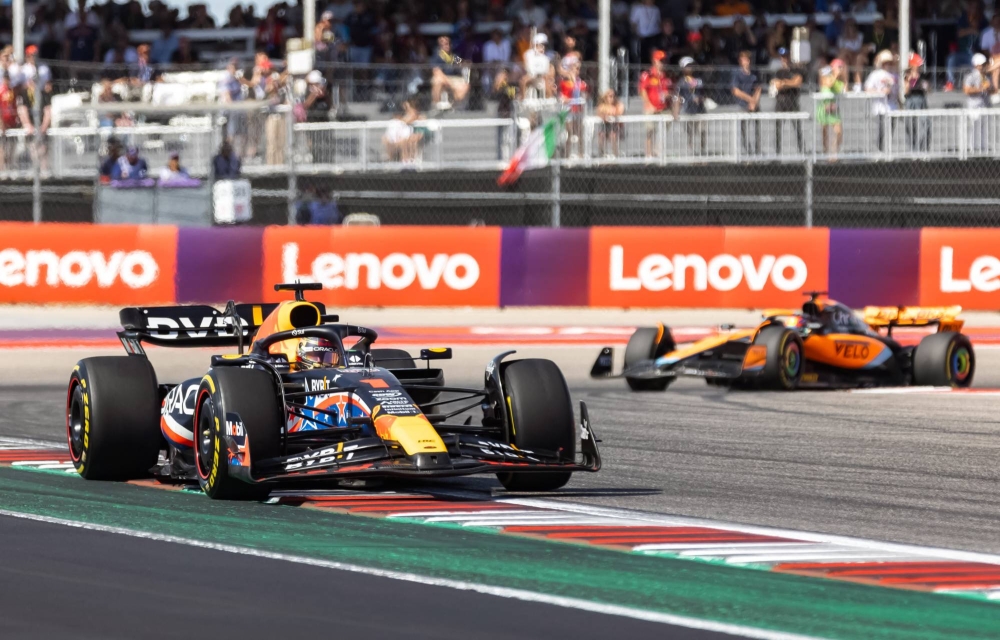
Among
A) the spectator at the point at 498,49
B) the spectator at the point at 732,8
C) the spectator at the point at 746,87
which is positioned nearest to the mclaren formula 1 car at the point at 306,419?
the spectator at the point at 746,87

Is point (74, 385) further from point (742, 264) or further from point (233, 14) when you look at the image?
point (233, 14)

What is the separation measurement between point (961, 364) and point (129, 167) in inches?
478

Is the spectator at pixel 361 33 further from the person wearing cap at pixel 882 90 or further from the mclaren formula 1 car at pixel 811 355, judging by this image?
the mclaren formula 1 car at pixel 811 355

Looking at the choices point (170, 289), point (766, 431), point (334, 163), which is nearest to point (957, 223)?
point (334, 163)

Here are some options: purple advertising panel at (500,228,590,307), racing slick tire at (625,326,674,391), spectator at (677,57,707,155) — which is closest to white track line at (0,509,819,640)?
racing slick tire at (625,326,674,391)

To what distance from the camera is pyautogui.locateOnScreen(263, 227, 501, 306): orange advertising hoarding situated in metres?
22.2

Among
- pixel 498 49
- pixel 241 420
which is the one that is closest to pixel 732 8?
pixel 498 49

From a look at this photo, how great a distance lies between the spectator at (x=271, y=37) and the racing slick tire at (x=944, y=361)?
52.1 feet

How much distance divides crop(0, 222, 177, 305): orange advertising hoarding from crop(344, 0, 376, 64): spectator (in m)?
7.37

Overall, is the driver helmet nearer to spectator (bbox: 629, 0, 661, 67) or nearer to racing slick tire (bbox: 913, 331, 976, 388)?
racing slick tire (bbox: 913, 331, 976, 388)

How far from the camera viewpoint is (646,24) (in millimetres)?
26719

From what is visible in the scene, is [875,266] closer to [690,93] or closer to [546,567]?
A: [690,93]

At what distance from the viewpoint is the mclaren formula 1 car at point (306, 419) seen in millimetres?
8312

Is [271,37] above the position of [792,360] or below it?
above
